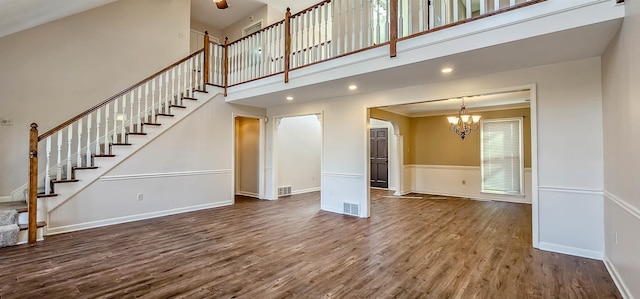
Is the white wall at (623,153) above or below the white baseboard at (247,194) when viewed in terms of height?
above

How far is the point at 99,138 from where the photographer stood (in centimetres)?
476

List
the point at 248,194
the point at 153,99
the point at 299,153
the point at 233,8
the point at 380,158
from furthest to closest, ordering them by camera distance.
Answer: the point at 380,158
the point at 299,153
the point at 248,194
the point at 233,8
the point at 153,99

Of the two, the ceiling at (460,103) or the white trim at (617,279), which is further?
the ceiling at (460,103)

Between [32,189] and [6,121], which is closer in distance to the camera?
[32,189]

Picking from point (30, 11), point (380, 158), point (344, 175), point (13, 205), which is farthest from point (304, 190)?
point (30, 11)

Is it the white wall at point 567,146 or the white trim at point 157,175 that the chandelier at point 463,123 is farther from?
the white trim at point 157,175

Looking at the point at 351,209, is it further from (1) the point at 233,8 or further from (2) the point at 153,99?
(1) the point at 233,8

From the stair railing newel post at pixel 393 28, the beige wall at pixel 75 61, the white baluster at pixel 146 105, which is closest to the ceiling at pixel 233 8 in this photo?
the beige wall at pixel 75 61

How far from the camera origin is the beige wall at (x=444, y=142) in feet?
22.5

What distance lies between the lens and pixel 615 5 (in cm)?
233

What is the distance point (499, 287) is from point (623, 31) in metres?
2.41

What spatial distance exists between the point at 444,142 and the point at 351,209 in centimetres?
399

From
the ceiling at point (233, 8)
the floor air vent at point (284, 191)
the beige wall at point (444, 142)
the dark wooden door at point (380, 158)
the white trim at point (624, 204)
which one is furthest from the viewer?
the dark wooden door at point (380, 158)

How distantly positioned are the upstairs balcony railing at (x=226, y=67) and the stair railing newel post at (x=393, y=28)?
0.01 m
